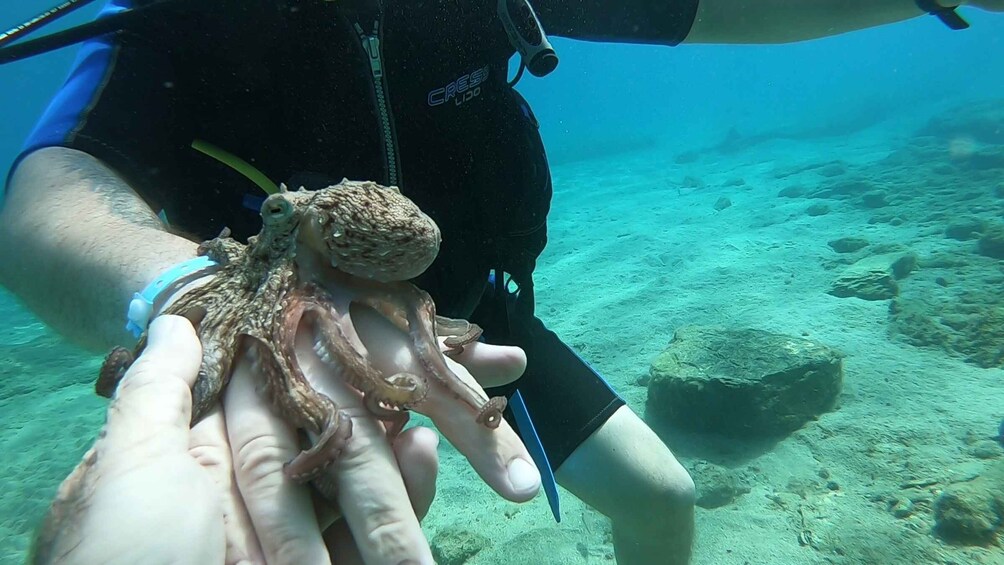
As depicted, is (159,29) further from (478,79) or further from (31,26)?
(478,79)

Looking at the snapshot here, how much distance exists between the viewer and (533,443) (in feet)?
10.9

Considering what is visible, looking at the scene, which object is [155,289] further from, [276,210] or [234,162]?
[234,162]

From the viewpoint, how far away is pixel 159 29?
2414 mm

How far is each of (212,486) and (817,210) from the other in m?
16.4

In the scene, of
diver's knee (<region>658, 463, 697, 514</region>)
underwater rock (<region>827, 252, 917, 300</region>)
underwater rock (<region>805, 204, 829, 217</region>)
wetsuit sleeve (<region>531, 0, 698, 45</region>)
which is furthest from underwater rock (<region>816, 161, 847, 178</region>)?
diver's knee (<region>658, 463, 697, 514</region>)

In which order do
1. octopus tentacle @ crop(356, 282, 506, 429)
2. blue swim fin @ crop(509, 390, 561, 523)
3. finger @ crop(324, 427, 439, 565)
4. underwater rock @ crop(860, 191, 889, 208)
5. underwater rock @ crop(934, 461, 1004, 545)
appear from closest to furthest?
finger @ crop(324, 427, 439, 565) → octopus tentacle @ crop(356, 282, 506, 429) → blue swim fin @ crop(509, 390, 561, 523) → underwater rock @ crop(934, 461, 1004, 545) → underwater rock @ crop(860, 191, 889, 208)

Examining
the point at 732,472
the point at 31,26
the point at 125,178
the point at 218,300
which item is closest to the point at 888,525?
the point at 732,472

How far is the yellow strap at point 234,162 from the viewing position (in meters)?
2.52

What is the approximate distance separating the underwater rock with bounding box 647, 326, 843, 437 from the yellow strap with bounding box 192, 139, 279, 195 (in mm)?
5038

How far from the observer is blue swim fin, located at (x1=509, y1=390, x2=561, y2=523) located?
3.27 m

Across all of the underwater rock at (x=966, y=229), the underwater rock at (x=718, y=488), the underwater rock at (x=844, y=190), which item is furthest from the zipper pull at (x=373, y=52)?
the underwater rock at (x=844, y=190)

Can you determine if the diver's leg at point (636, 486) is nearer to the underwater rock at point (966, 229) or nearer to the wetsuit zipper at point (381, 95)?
the wetsuit zipper at point (381, 95)

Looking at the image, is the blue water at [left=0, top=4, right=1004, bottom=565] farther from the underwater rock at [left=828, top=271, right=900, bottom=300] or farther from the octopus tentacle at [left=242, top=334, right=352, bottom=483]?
the octopus tentacle at [left=242, top=334, right=352, bottom=483]

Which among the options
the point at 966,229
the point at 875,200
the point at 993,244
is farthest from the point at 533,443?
the point at 875,200
